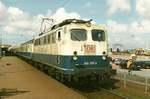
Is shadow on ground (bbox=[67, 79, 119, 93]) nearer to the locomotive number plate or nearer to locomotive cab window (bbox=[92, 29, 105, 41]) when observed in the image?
the locomotive number plate

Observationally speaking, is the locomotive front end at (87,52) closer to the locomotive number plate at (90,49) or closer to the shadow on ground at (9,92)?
the locomotive number plate at (90,49)

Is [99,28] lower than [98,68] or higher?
higher

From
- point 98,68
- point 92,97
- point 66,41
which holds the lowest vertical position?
point 92,97

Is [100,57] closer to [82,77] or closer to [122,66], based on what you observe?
[82,77]

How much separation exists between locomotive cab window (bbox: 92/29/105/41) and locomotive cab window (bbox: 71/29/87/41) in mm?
525

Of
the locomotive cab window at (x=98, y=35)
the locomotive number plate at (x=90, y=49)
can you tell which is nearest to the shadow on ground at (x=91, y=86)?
the locomotive number plate at (x=90, y=49)

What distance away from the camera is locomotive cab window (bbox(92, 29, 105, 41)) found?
18575mm

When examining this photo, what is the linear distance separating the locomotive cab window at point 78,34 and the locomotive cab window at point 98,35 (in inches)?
20.7

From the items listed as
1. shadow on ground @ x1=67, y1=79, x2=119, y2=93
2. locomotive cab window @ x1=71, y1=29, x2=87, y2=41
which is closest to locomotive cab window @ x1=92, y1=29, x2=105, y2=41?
locomotive cab window @ x1=71, y1=29, x2=87, y2=41

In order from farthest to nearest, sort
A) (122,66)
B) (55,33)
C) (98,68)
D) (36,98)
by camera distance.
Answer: (122,66) < (55,33) < (98,68) < (36,98)

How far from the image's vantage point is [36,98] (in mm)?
15125

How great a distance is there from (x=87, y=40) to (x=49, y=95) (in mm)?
3839

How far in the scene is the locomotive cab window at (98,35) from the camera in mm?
18575

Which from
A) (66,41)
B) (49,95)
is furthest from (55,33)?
(49,95)
